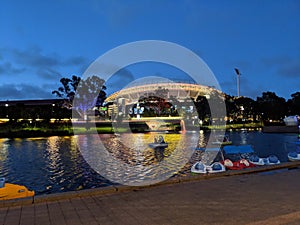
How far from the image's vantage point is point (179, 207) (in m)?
5.97

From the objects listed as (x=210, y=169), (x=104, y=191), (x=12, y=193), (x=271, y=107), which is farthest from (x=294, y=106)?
(x=12, y=193)

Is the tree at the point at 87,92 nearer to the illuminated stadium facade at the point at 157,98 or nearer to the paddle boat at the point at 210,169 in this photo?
the illuminated stadium facade at the point at 157,98

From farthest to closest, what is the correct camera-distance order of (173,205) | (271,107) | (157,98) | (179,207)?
(157,98)
(271,107)
(173,205)
(179,207)

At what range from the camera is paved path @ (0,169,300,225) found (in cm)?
521

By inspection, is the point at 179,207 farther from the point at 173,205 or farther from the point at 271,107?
the point at 271,107

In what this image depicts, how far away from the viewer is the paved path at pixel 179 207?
17.1ft

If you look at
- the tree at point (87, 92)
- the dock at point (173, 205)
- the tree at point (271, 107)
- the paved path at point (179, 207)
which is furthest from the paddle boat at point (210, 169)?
the tree at point (271, 107)

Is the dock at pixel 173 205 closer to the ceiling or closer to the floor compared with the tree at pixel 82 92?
closer to the floor

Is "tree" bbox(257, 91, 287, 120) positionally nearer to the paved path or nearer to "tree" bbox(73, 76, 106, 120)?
"tree" bbox(73, 76, 106, 120)

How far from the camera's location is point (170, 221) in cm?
511

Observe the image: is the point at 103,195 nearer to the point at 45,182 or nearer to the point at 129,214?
the point at 129,214

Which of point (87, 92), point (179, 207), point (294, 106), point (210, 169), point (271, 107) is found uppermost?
point (87, 92)

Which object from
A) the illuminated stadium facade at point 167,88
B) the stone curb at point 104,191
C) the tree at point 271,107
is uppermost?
the illuminated stadium facade at point 167,88

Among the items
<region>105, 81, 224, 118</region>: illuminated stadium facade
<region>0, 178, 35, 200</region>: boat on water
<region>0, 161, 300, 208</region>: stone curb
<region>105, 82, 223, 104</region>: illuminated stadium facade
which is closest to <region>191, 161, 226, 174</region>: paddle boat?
<region>0, 161, 300, 208</region>: stone curb
